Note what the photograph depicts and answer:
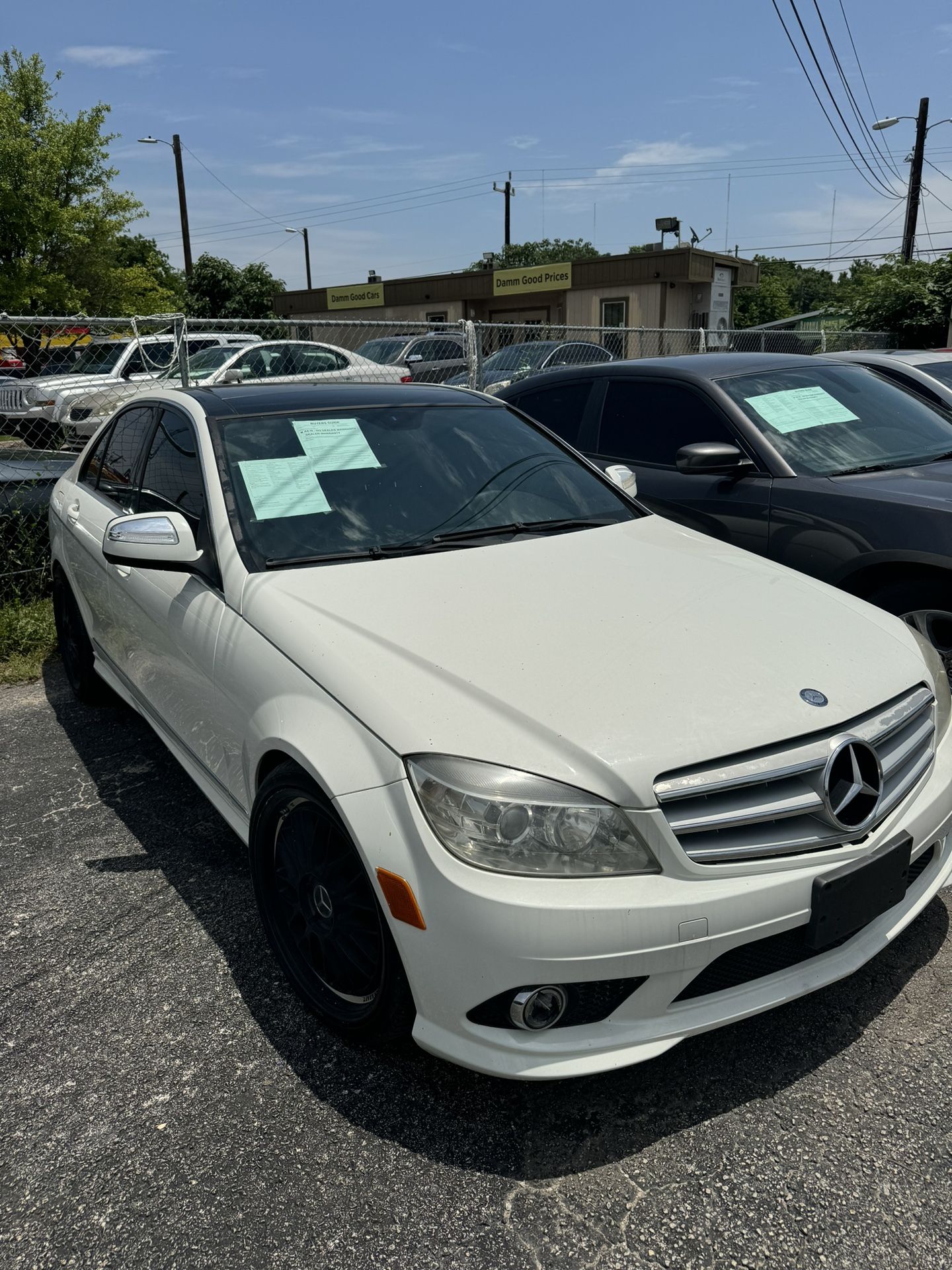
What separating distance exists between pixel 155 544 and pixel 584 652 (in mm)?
1413

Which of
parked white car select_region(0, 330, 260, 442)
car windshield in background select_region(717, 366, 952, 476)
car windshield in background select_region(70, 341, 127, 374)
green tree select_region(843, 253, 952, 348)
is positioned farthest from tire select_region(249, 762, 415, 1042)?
green tree select_region(843, 253, 952, 348)

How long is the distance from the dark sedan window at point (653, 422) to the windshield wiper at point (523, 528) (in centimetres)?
155

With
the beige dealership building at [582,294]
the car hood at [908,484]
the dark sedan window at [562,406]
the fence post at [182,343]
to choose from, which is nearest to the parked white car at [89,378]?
the fence post at [182,343]

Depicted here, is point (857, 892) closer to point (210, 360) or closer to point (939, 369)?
point (939, 369)

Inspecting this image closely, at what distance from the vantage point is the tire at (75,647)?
4.62 metres

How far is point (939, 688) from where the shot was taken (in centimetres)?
265

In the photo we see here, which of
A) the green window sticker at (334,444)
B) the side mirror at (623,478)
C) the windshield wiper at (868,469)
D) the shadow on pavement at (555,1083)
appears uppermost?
the green window sticker at (334,444)

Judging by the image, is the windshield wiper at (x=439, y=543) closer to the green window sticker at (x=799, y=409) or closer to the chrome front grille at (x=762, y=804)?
the chrome front grille at (x=762, y=804)

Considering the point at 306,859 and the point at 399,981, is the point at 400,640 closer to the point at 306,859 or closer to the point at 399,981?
the point at 306,859

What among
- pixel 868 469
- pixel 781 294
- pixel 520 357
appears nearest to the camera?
pixel 868 469

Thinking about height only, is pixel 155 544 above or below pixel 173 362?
below

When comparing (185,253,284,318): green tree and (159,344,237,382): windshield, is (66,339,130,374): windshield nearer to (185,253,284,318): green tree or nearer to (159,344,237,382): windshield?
(159,344,237,382): windshield

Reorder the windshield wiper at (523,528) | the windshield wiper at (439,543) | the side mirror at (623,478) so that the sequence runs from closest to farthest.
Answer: the windshield wiper at (439,543), the windshield wiper at (523,528), the side mirror at (623,478)

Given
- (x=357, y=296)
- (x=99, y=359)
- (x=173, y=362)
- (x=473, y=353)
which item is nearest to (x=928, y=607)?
(x=473, y=353)
